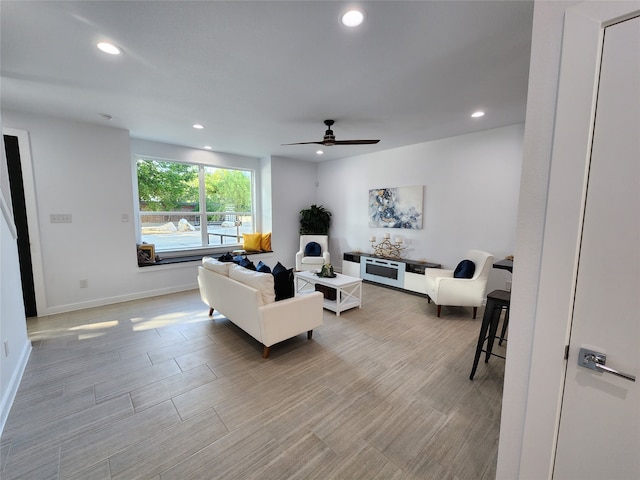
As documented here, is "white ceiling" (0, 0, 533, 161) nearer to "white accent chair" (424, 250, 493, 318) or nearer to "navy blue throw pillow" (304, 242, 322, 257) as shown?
"white accent chair" (424, 250, 493, 318)

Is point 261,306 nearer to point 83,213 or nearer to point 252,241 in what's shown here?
point 83,213

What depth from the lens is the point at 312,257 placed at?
18.2 feet

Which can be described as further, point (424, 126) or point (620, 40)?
point (424, 126)

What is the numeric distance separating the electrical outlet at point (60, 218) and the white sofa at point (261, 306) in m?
2.46

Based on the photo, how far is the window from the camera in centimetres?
485

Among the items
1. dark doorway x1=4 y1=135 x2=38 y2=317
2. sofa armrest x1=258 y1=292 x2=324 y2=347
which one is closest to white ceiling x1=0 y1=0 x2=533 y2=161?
dark doorway x1=4 y1=135 x2=38 y2=317

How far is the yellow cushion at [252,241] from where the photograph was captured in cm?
593

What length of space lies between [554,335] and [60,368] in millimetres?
3673

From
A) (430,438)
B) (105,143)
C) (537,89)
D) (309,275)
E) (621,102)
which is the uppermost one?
(105,143)

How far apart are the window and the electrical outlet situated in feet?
3.52

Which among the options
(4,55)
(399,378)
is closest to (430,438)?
(399,378)

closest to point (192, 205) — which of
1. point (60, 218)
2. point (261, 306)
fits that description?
point (60, 218)

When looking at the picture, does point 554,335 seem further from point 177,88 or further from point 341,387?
point 177,88

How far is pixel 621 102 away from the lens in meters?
0.84
